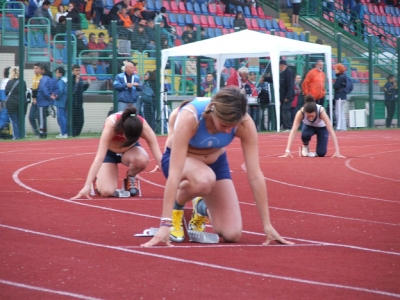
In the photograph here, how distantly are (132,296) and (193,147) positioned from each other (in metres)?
2.17

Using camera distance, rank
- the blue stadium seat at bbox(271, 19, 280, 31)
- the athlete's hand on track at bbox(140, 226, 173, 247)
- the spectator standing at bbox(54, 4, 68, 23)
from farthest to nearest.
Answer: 1. the blue stadium seat at bbox(271, 19, 280, 31)
2. the spectator standing at bbox(54, 4, 68, 23)
3. the athlete's hand on track at bbox(140, 226, 173, 247)

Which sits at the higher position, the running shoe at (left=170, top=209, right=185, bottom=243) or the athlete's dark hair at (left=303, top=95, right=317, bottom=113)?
the athlete's dark hair at (left=303, top=95, right=317, bottom=113)

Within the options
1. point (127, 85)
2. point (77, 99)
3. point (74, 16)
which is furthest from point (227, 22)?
point (127, 85)

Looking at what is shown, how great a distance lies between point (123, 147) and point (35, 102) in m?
12.5

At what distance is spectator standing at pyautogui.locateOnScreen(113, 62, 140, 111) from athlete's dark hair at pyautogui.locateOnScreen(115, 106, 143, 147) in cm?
1226

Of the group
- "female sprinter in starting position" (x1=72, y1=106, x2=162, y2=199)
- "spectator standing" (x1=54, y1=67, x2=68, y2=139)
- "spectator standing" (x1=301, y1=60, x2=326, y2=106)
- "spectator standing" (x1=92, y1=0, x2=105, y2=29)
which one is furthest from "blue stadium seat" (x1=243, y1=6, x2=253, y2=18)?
"female sprinter in starting position" (x1=72, y1=106, x2=162, y2=199)

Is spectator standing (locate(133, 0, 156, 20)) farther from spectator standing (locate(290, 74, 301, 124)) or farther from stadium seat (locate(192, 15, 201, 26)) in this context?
spectator standing (locate(290, 74, 301, 124))

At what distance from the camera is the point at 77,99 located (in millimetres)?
23219

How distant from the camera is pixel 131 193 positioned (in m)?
10.5

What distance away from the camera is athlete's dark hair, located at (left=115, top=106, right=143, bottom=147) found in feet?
31.4

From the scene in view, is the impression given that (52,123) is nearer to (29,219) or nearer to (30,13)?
(30,13)

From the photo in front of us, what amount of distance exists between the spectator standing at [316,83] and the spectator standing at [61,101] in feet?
24.1

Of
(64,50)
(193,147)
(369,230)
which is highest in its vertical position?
(64,50)

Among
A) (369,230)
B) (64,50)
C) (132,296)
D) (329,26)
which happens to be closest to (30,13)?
(64,50)
